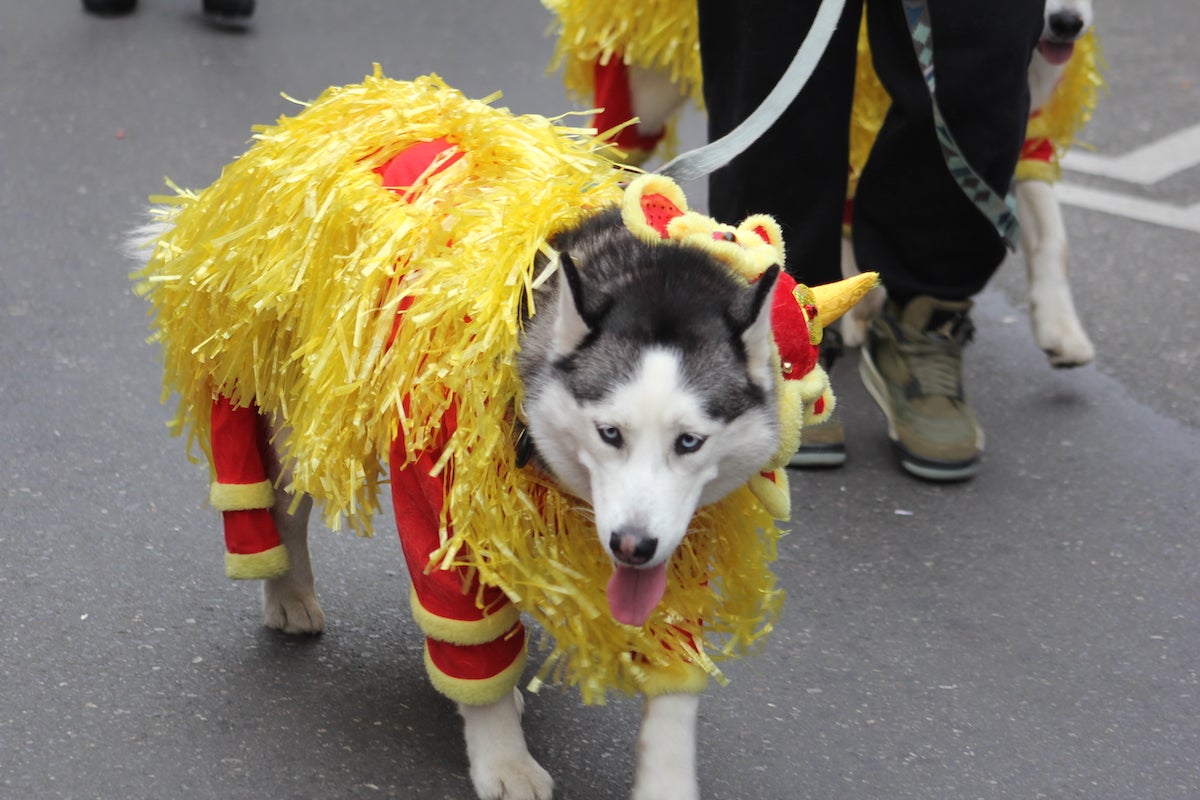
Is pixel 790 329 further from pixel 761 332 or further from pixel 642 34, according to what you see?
pixel 642 34

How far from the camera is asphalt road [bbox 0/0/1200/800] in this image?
2648mm

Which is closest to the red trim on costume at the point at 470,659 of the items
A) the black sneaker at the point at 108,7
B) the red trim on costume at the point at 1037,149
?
the red trim on costume at the point at 1037,149

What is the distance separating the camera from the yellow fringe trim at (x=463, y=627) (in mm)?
2320

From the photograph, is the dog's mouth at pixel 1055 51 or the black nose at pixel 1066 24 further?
the dog's mouth at pixel 1055 51

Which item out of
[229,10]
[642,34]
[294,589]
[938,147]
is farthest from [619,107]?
[229,10]

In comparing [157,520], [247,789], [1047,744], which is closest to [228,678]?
[247,789]

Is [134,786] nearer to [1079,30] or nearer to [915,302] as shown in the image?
[915,302]

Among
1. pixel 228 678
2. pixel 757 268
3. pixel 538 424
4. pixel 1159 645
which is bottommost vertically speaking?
pixel 1159 645

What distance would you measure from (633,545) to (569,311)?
0.34m

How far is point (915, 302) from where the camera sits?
3.91 meters

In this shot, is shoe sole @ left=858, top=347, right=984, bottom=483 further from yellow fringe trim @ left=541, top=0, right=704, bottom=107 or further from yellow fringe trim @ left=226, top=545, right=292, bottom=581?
yellow fringe trim @ left=226, top=545, right=292, bottom=581

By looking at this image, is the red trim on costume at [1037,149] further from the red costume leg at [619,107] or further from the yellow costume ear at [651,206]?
the yellow costume ear at [651,206]

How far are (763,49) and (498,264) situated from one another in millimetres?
1486

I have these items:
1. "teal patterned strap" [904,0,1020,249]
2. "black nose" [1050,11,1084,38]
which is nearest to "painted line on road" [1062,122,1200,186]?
"black nose" [1050,11,1084,38]
